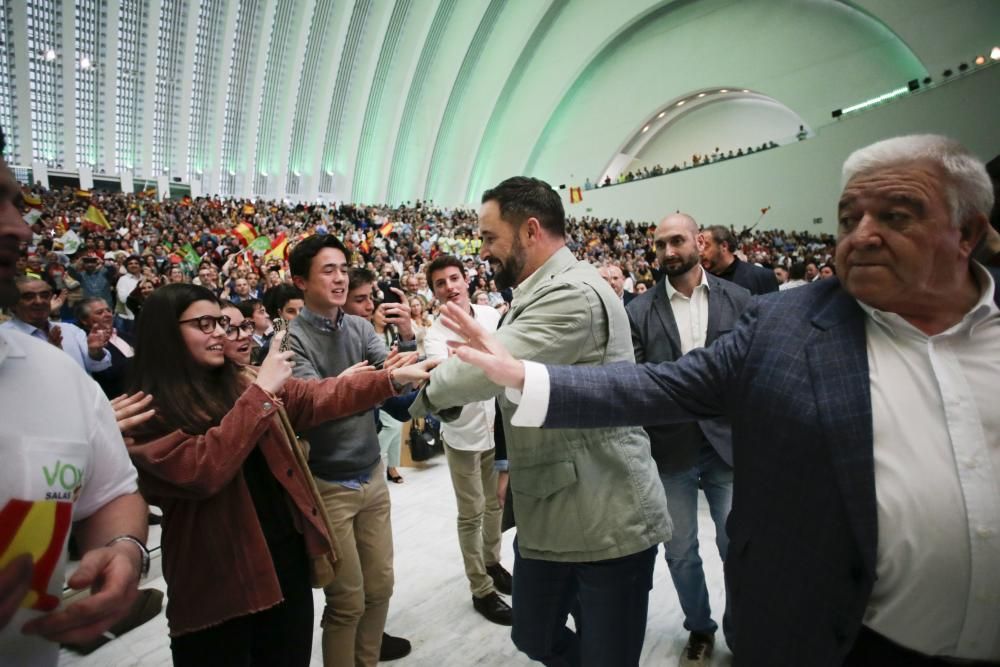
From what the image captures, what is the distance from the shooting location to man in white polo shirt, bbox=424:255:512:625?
2873 millimetres

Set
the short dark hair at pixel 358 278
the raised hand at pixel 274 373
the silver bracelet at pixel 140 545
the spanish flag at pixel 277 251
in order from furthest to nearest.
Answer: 1. the spanish flag at pixel 277 251
2. the short dark hair at pixel 358 278
3. the raised hand at pixel 274 373
4. the silver bracelet at pixel 140 545

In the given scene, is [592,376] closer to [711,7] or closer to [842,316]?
[842,316]

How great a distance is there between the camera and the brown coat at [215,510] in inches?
58.1

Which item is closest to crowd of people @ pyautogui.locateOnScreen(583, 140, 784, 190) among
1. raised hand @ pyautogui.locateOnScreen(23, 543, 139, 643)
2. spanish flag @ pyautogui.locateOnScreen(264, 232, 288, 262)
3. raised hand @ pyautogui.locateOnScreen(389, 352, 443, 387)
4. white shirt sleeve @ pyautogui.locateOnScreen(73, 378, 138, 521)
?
spanish flag @ pyautogui.locateOnScreen(264, 232, 288, 262)

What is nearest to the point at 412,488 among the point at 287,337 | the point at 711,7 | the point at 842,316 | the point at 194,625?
the point at 287,337

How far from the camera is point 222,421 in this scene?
1545 mm

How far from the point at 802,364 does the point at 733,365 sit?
160 millimetres

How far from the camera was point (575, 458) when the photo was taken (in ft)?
5.31

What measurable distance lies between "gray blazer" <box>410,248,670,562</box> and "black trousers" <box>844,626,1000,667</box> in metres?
0.60

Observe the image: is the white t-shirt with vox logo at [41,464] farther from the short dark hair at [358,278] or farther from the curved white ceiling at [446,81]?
the curved white ceiling at [446,81]

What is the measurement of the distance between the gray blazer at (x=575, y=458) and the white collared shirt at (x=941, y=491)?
2.23 ft

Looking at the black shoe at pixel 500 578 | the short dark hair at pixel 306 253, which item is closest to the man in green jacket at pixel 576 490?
the short dark hair at pixel 306 253

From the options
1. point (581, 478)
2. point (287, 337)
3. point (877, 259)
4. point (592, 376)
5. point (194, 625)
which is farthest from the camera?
point (287, 337)

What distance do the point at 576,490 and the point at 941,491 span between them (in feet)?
2.95
